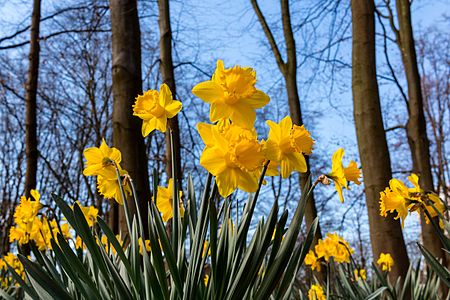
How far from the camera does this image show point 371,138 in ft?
13.4

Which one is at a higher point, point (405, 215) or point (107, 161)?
point (107, 161)

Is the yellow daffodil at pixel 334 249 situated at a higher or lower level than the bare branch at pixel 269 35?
lower

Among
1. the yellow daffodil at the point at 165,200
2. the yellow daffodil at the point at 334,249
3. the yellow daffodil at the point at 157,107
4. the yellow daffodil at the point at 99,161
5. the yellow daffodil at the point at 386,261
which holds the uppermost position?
the yellow daffodil at the point at 157,107

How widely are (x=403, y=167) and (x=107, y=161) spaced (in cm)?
1307

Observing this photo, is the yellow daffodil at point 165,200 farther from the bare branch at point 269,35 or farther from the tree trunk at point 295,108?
the bare branch at point 269,35

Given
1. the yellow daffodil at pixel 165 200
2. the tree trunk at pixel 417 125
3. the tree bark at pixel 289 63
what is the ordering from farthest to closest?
1. the tree bark at pixel 289 63
2. the tree trunk at pixel 417 125
3. the yellow daffodil at pixel 165 200

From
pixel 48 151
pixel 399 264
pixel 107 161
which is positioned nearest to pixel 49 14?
pixel 48 151

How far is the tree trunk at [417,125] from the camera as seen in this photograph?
→ 594 cm

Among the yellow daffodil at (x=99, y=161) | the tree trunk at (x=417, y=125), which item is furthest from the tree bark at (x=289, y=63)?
the yellow daffodil at (x=99, y=161)

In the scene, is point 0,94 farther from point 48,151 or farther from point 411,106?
point 411,106

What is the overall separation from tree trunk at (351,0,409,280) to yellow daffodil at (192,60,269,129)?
9.77 feet

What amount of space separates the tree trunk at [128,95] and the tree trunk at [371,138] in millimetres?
1895

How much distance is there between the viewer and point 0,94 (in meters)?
10.0

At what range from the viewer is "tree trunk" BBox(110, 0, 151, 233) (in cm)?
307
